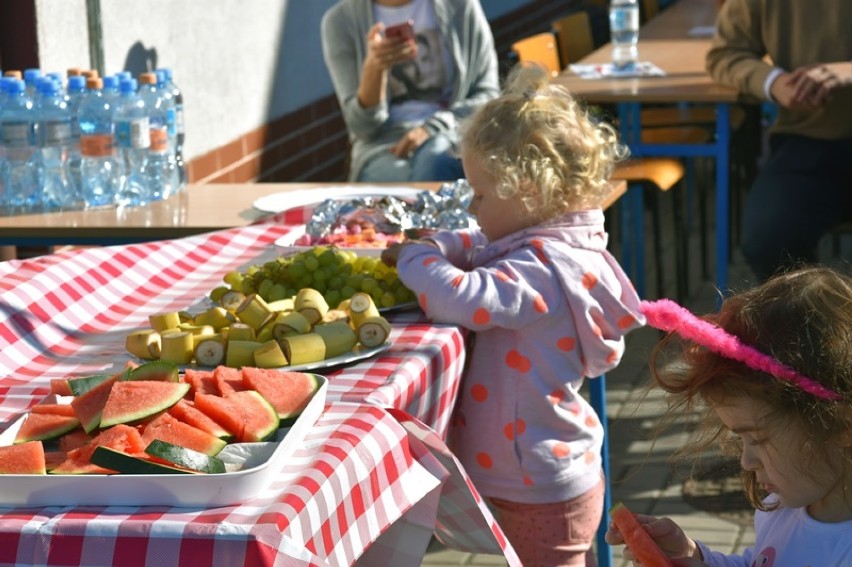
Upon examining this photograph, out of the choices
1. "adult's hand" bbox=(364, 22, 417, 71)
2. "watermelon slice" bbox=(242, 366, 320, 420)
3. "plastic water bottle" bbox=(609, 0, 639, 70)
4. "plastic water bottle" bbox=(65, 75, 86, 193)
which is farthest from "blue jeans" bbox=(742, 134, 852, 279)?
"watermelon slice" bbox=(242, 366, 320, 420)

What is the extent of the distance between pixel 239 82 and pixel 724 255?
248 cm

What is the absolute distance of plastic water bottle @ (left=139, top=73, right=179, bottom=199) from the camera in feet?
13.9

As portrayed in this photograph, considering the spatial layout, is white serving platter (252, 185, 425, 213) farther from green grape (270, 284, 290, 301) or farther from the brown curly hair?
the brown curly hair

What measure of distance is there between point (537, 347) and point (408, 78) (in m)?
2.72

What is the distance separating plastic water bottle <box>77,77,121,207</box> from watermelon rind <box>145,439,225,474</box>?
2316 millimetres

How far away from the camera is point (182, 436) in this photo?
6.50 feet

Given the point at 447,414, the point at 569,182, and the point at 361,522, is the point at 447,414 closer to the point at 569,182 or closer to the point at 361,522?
the point at 569,182

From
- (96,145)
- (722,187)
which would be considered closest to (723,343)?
(96,145)

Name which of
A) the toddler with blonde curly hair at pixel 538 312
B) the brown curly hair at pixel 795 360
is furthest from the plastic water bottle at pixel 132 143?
the brown curly hair at pixel 795 360

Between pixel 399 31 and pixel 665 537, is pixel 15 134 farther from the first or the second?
pixel 665 537

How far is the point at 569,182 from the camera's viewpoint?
298cm

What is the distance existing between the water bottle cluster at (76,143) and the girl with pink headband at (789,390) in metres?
2.53

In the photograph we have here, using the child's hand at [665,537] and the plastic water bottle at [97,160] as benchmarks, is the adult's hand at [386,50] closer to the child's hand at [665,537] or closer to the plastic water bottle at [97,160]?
the plastic water bottle at [97,160]

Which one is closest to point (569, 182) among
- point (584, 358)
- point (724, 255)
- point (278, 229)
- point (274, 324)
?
point (584, 358)
